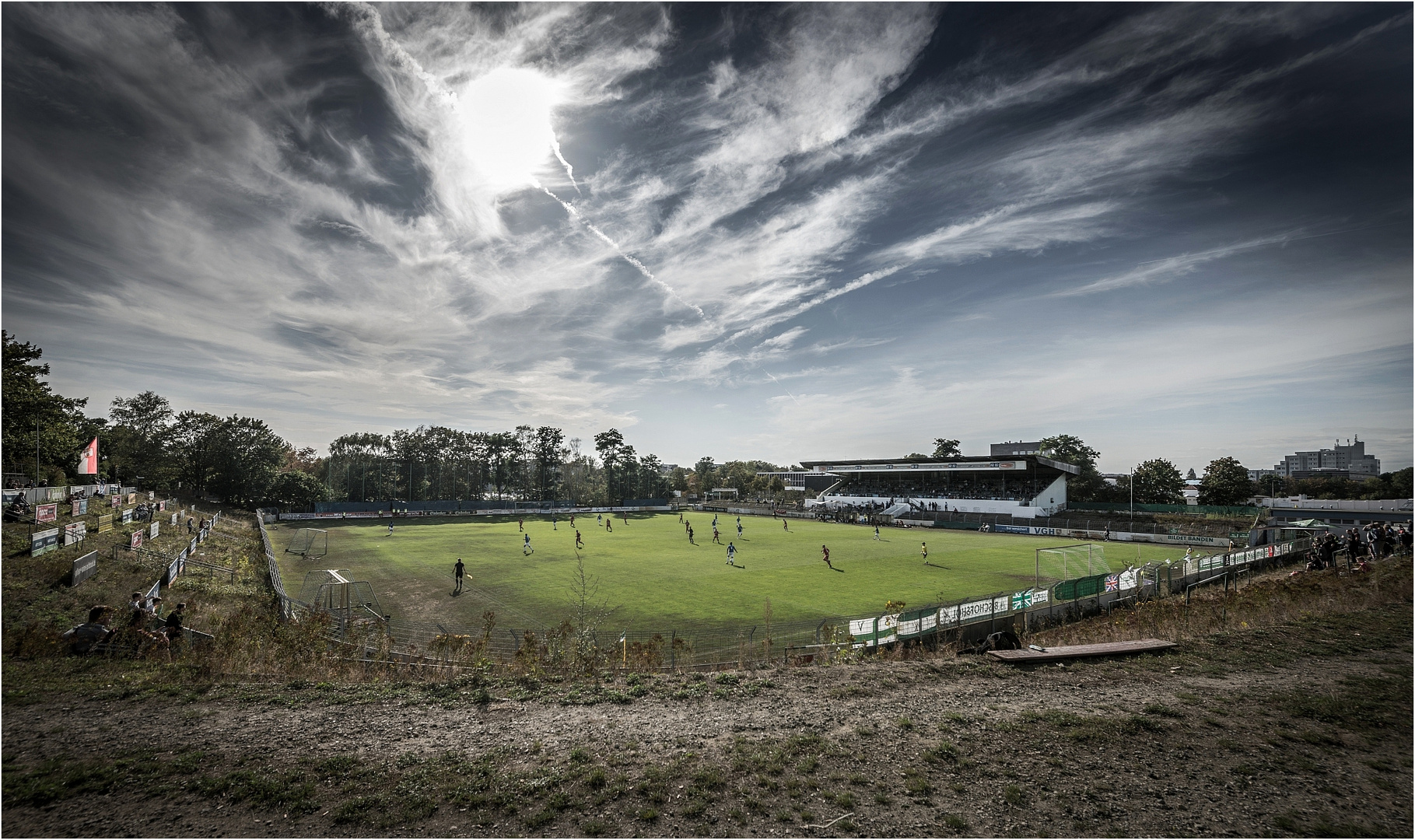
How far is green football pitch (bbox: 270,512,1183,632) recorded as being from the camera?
23.3m

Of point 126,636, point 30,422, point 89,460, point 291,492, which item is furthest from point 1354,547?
point 291,492

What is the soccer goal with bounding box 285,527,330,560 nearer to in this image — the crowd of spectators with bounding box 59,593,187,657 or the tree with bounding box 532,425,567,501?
the crowd of spectators with bounding box 59,593,187,657

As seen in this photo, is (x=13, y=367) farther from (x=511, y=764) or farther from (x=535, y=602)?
(x=511, y=764)

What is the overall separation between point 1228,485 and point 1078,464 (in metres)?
24.0

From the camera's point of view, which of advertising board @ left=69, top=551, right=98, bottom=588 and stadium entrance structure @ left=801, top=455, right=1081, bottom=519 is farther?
stadium entrance structure @ left=801, top=455, right=1081, bottom=519

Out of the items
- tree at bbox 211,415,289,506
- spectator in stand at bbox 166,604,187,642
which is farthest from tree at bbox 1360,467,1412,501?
tree at bbox 211,415,289,506

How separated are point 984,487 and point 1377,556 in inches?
1967

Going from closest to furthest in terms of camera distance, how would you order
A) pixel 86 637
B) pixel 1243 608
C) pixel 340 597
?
pixel 86 637, pixel 1243 608, pixel 340 597

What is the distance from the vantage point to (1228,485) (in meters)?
71.6

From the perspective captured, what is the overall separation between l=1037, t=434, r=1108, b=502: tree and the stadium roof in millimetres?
3123

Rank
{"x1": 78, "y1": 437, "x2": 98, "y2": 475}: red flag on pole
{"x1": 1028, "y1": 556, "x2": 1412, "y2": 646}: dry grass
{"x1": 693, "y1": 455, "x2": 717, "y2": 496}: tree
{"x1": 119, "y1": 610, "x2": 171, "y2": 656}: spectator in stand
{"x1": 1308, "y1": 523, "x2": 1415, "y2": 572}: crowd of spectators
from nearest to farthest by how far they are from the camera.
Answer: {"x1": 119, "y1": 610, "x2": 171, "y2": 656}: spectator in stand
{"x1": 1028, "y1": 556, "x2": 1412, "y2": 646}: dry grass
{"x1": 1308, "y1": 523, "x2": 1415, "y2": 572}: crowd of spectators
{"x1": 78, "y1": 437, "x2": 98, "y2": 475}: red flag on pole
{"x1": 693, "y1": 455, "x2": 717, "y2": 496}: tree

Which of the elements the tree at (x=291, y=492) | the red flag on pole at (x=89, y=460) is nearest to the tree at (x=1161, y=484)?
the red flag on pole at (x=89, y=460)

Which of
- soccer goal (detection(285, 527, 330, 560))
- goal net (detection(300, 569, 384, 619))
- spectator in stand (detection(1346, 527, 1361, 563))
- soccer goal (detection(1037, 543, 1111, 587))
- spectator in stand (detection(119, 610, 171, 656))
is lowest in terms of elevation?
soccer goal (detection(285, 527, 330, 560))

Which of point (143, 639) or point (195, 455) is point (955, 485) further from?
point (195, 455)
